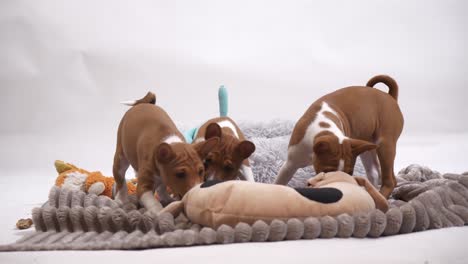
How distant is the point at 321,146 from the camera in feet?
8.02

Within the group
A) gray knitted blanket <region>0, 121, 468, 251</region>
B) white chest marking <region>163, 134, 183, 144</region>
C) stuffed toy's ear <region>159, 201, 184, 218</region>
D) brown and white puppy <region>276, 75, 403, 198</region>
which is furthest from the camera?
brown and white puppy <region>276, 75, 403, 198</region>

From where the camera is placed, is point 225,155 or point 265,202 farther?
point 225,155

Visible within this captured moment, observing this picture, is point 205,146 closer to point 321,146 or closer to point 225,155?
point 225,155

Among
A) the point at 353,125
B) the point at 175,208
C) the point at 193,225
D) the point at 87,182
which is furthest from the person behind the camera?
the point at 87,182

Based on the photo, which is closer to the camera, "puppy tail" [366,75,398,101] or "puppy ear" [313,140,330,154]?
"puppy ear" [313,140,330,154]

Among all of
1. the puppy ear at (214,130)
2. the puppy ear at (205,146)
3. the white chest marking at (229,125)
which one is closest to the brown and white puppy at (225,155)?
the puppy ear at (214,130)

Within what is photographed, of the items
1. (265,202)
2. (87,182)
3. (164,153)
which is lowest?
(87,182)

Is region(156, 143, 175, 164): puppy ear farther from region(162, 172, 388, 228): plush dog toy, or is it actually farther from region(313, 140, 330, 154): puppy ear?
region(313, 140, 330, 154): puppy ear

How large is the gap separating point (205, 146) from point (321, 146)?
44 cm

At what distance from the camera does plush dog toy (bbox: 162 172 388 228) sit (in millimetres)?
2014

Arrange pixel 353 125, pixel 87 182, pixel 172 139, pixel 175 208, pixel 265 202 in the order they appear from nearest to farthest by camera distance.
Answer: pixel 265 202, pixel 175 208, pixel 172 139, pixel 353 125, pixel 87 182

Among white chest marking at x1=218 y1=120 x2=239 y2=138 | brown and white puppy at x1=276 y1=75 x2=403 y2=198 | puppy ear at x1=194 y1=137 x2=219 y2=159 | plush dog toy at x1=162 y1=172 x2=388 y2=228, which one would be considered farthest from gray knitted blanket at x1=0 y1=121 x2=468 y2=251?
white chest marking at x1=218 y1=120 x2=239 y2=138

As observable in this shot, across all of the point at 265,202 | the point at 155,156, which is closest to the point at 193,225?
the point at 265,202

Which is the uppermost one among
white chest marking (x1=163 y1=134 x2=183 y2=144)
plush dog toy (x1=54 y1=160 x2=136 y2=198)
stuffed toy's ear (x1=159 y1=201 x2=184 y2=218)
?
white chest marking (x1=163 y1=134 x2=183 y2=144)
